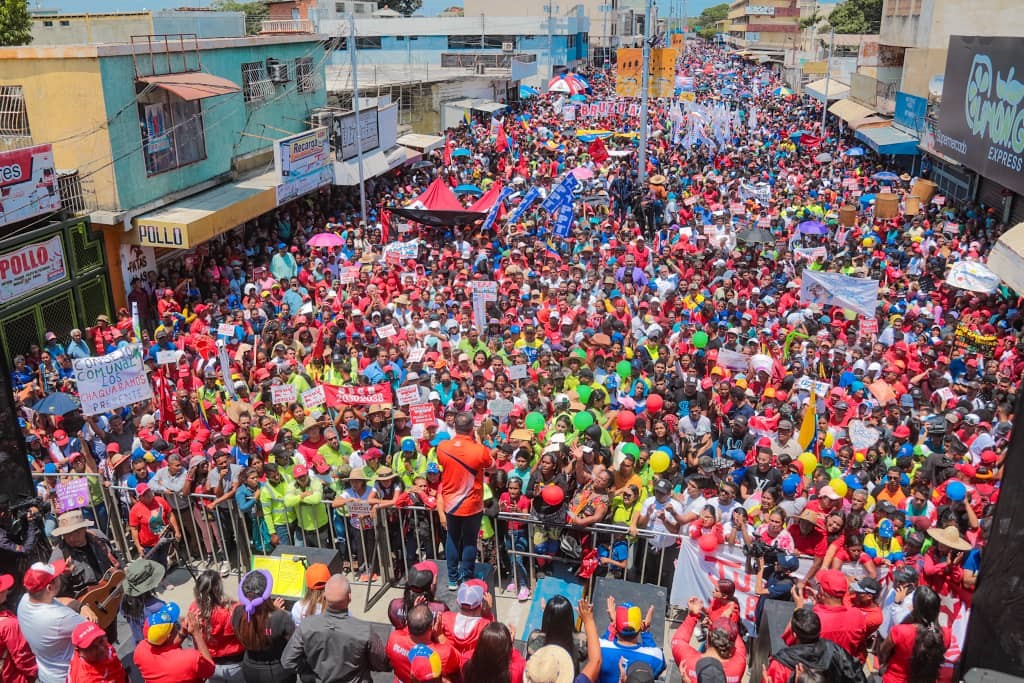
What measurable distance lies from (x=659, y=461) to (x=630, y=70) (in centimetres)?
2340

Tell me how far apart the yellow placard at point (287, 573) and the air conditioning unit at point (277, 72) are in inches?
780

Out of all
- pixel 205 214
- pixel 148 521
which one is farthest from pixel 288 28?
pixel 148 521

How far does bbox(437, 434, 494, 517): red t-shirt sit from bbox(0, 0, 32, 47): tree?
2753cm

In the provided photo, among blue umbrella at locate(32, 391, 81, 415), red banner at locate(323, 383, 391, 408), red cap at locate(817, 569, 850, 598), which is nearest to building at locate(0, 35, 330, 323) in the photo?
blue umbrella at locate(32, 391, 81, 415)

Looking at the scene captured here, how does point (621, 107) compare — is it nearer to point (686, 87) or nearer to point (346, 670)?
point (686, 87)

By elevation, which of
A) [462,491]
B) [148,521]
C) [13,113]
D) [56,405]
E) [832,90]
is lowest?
[148,521]

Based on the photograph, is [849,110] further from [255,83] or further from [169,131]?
[169,131]

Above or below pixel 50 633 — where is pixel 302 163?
above

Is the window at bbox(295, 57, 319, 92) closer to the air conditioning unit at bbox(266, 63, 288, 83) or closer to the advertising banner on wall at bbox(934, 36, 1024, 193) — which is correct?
the air conditioning unit at bbox(266, 63, 288, 83)

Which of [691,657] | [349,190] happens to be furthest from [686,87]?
[691,657]

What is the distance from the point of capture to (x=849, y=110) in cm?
4062

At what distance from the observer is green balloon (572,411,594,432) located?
31.1 ft

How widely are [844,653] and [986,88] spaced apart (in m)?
19.9

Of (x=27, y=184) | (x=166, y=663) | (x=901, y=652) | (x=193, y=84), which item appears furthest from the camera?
(x=193, y=84)
